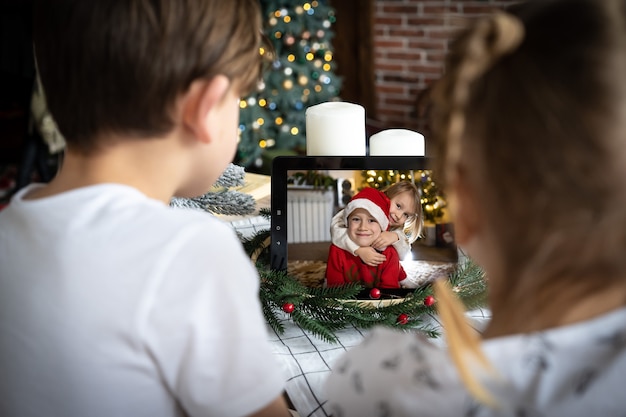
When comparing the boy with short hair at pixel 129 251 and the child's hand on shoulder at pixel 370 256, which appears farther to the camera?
the child's hand on shoulder at pixel 370 256

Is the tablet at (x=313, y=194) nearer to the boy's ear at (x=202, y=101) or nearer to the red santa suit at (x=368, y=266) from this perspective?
the red santa suit at (x=368, y=266)

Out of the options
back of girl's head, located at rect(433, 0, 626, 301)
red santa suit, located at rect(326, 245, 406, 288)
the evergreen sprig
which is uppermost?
back of girl's head, located at rect(433, 0, 626, 301)

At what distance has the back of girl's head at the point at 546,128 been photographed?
50cm

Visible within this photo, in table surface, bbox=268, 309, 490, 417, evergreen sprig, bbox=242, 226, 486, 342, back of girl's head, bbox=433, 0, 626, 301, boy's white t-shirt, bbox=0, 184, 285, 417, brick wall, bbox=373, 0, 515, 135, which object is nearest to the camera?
back of girl's head, bbox=433, 0, 626, 301

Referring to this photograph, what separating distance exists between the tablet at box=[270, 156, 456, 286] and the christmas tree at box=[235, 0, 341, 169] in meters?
3.01

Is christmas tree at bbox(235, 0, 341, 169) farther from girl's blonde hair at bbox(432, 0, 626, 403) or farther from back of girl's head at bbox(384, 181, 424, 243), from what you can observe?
girl's blonde hair at bbox(432, 0, 626, 403)

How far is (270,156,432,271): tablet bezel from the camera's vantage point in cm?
111

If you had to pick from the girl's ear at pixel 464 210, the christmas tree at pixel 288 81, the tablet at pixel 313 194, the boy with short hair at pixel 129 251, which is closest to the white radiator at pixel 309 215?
the tablet at pixel 313 194

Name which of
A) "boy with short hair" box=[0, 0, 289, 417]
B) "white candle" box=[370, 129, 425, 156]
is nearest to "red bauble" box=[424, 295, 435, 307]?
"white candle" box=[370, 129, 425, 156]

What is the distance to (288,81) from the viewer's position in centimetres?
412

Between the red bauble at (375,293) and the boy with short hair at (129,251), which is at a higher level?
the boy with short hair at (129,251)

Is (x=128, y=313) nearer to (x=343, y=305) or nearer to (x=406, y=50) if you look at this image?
(x=343, y=305)

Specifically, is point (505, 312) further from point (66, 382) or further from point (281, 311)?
point (281, 311)

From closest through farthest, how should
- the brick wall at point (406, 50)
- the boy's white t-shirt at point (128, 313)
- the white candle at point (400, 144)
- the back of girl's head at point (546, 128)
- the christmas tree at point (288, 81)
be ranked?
the back of girl's head at point (546, 128)
the boy's white t-shirt at point (128, 313)
the white candle at point (400, 144)
the christmas tree at point (288, 81)
the brick wall at point (406, 50)
